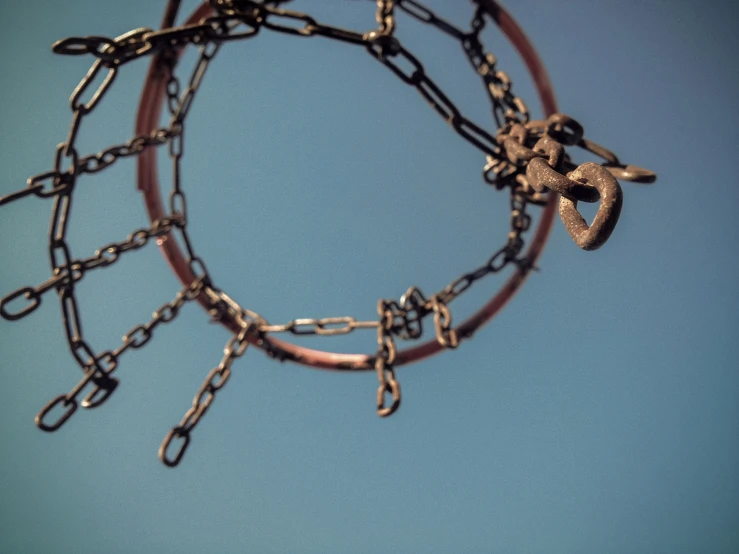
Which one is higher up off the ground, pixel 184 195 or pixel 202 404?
pixel 184 195

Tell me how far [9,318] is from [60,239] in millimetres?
399

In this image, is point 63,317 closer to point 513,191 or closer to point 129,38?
point 129,38

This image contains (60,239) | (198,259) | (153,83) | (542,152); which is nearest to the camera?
(542,152)

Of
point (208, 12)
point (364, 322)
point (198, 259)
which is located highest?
point (208, 12)

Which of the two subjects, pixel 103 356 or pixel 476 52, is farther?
pixel 476 52

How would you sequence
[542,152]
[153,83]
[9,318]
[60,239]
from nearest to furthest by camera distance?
[542,152], [9,318], [60,239], [153,83]

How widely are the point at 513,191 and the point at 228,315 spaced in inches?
73.3

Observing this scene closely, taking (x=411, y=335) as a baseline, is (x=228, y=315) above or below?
above

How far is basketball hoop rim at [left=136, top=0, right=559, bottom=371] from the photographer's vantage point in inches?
118

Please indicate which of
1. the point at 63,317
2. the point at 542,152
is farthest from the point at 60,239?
the point at 542,152

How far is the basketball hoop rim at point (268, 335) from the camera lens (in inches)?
118

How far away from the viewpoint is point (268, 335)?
3477 mm

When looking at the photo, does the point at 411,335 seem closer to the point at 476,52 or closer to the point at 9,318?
the point at 476,52

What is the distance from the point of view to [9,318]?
2.33 meters
